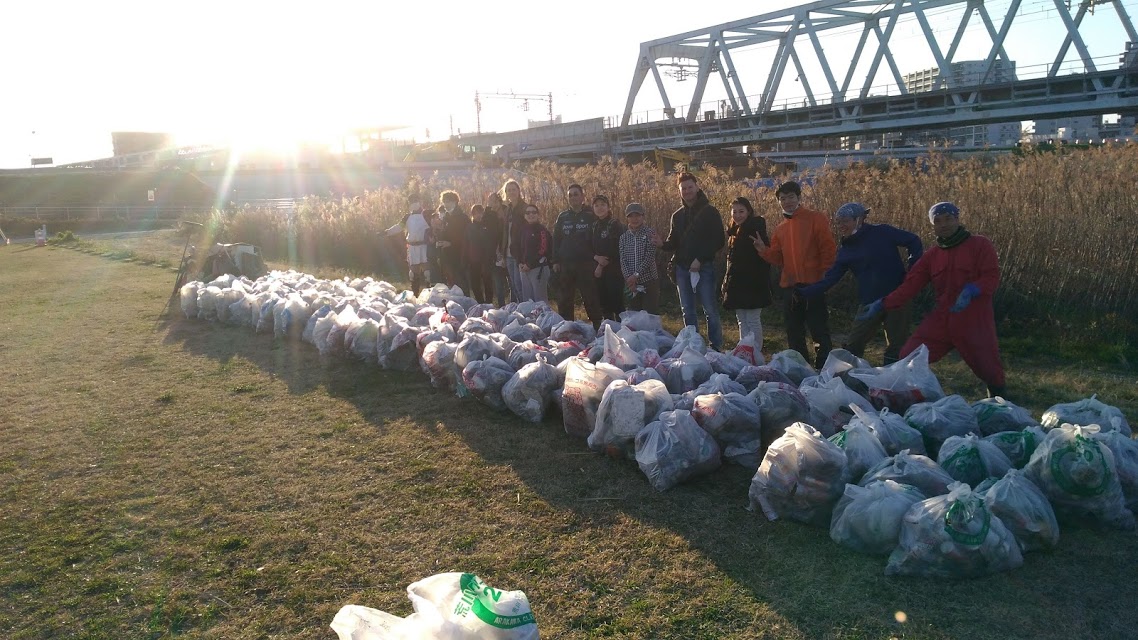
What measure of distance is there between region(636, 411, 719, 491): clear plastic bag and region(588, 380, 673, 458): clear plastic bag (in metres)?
0.16

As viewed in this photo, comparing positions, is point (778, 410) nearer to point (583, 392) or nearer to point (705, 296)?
point (583, 392)

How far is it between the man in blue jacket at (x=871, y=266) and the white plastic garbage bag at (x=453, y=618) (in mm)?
4271

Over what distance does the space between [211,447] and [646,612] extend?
3559 millimetres

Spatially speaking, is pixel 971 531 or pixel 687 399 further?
pixel 687 399

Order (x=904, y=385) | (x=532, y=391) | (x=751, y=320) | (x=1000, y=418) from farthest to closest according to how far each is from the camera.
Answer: (x=751, y=320), (x=532, y=391), (x=904, y=385), (x=1000, y=418)

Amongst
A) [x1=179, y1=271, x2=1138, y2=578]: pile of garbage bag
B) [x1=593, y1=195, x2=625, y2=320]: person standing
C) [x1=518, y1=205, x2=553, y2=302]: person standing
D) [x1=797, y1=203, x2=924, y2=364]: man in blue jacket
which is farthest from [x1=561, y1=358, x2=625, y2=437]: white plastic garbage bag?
[x1=518, y1=205, x2=553, y2=302]: person standing

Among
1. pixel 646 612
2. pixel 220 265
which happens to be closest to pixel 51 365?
pixel 220 265

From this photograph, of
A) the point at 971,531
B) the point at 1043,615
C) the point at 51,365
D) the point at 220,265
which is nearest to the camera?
the point at 1043,615

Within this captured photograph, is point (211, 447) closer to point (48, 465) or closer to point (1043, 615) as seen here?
point (48, 465)

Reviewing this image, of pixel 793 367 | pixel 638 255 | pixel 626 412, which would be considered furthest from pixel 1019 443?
pixel 638 255

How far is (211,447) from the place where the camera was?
530 cm

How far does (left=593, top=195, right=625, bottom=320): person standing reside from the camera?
25.4ft

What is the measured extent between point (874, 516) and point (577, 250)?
499cm

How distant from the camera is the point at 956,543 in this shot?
122 inches
